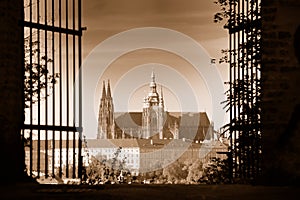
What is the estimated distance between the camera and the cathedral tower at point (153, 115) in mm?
97500

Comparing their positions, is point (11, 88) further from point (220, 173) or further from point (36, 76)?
point (220, 173)

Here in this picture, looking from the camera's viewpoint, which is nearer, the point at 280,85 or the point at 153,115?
the point at 280,85

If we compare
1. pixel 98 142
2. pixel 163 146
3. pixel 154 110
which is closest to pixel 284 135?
pixel 98 142

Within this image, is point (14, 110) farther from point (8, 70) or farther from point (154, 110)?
point (154, 110)

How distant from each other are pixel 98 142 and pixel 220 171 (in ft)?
224

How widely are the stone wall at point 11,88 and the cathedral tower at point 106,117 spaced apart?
75.6 m

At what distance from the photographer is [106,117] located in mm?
87062

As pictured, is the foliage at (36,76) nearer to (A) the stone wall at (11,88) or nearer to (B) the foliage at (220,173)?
(A) the stone wall at (11,88)

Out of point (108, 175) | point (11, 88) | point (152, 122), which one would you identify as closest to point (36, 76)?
point (11, 88)

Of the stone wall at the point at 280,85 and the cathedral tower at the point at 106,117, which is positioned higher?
the cathedral tower at the point at 106,117

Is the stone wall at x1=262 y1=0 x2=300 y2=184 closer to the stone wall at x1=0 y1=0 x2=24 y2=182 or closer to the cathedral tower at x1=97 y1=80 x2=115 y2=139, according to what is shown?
the stone wall at x1=0 y1=0 x2=24 y2=182

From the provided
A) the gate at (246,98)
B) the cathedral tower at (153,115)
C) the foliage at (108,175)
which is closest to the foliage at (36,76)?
the foliage at (108,175)

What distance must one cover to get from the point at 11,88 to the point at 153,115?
91734 mm

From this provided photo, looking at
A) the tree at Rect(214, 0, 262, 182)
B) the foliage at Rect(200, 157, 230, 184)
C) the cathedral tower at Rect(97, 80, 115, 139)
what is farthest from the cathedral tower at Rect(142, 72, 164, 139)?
the tree at Rect(214, 0, 262, 182)
